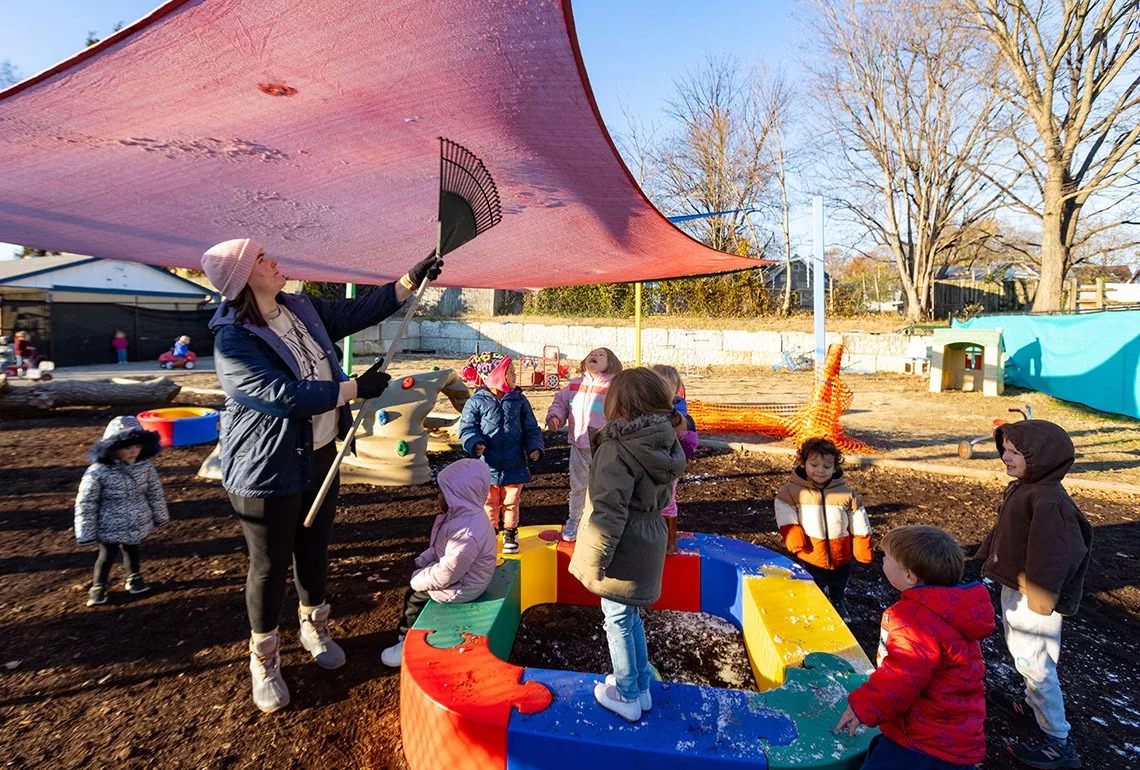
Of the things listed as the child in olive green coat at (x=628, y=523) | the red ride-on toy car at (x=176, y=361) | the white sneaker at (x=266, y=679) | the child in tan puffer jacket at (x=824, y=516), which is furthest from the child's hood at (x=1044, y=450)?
the red ride-on toy car at (x=176, y=361)

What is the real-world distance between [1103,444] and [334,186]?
9610 mm

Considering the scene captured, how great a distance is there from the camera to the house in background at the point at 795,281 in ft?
79.6

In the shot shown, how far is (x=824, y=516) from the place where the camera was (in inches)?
128

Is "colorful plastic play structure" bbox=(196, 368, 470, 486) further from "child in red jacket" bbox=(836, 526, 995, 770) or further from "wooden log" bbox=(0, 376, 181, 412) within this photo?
"child in red jacket" bbox=(836, 526, 995, 770)

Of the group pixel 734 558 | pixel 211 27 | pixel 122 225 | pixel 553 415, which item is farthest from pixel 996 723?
pixel 122 225

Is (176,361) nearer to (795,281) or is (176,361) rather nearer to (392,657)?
(392,657)

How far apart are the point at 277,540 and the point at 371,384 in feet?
2.41

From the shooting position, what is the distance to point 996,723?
8.61ft

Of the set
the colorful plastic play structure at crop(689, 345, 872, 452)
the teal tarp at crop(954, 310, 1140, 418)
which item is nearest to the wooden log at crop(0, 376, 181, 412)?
the colorful plastic play structure at crop(689, 345, 872, 452)

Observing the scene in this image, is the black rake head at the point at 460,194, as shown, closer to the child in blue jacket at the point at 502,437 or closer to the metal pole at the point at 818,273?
the child in blue jacket at the point at 502,437

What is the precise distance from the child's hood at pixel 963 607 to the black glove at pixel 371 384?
6.75ft

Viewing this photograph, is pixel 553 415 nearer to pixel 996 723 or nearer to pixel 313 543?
pixel 313 543

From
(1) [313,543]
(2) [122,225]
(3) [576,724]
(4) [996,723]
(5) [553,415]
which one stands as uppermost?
(2) [122,225]

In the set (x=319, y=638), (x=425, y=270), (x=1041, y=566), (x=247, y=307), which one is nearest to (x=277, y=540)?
(x=319, y=638)
